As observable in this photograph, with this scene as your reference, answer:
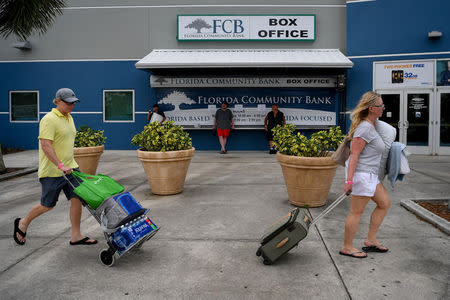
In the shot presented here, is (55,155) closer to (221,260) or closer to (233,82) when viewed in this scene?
(221,260)

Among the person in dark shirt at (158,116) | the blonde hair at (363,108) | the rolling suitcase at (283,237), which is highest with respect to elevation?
the person in dark shirt at (158,116)

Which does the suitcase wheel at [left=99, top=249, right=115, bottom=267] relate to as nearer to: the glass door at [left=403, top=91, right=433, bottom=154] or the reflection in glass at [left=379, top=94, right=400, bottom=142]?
the reflection in glass at [left=379, top=94, right=400, bottom=142]

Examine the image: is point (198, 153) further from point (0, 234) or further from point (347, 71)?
point (0, 234)

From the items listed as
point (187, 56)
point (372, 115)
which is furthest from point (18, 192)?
point (187, 56)

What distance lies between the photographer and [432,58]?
42.4 ft

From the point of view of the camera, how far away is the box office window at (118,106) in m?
14.8

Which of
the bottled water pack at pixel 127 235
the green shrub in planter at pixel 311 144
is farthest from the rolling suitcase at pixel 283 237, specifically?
the green shrub in planter at pixel 311 144

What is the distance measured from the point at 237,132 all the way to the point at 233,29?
394 centimetres

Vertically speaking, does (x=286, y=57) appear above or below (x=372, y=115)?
above

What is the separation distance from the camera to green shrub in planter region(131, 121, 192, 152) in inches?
267

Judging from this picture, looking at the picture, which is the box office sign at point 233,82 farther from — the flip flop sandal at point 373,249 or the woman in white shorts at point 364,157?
the flip flop sandal at point 373,249

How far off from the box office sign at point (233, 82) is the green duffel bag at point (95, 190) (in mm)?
10456

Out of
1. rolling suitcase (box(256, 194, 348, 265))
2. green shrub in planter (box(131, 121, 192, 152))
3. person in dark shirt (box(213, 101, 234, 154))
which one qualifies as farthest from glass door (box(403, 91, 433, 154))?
rolling suitcase (box(256, 194, 348, 265))

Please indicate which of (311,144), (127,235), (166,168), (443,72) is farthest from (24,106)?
(443,72)
